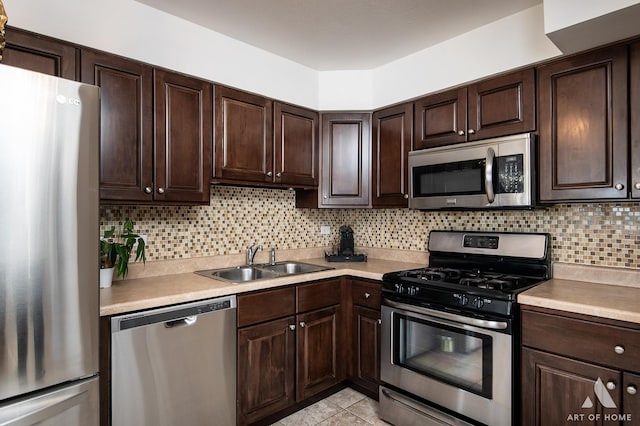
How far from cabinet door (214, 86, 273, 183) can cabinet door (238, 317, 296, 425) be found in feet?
3.22

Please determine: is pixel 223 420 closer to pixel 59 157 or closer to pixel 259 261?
pixel 259 261

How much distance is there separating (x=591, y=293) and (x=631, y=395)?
0.48 meters

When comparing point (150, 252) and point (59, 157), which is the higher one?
point (59, 157)

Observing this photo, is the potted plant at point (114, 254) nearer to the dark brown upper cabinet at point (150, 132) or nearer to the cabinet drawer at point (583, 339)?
the dark brown upper cabinet at point (150, 132)

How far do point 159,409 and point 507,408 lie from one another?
5.49ft

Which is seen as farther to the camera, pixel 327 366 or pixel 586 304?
pixel 327 366

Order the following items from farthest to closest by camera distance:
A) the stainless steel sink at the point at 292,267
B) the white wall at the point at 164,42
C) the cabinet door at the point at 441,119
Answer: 1. the stainless steel sink at the point at 292,267
2. the cabinet door at the point at 441,119
3. the white wall at the point at 164,42

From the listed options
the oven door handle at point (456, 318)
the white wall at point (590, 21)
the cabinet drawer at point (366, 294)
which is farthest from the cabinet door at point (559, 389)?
the white wall at point (590, 21)

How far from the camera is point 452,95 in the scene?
7.91 ft

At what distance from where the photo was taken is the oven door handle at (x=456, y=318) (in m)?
1.81

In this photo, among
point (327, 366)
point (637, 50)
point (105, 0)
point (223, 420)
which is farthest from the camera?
point (327, 366)

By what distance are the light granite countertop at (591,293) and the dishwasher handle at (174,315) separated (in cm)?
152

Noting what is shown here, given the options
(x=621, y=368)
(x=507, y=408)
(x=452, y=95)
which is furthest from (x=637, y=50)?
(x=507, y=408)

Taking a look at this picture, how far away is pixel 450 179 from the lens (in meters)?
2.38
